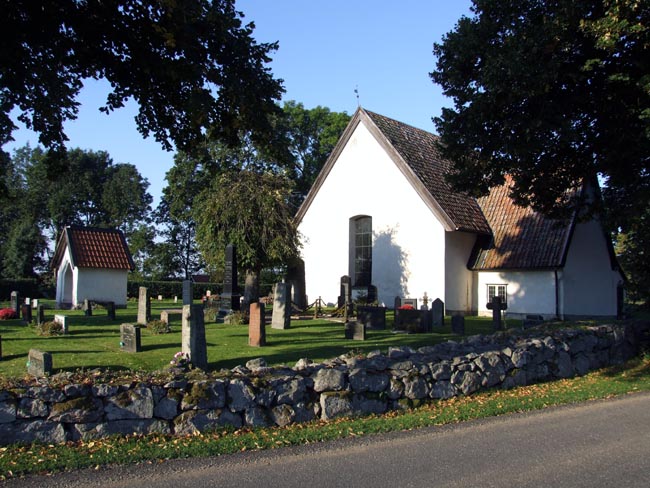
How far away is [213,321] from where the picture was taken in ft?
72.5

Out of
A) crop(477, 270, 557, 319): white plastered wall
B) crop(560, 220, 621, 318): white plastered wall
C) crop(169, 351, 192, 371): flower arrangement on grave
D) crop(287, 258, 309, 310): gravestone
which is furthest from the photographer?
crop(287, 258, 309, 310): gravestone

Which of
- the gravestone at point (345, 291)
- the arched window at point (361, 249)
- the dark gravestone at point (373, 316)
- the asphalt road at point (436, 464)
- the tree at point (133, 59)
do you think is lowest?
the asphalt road at point (436, 464)

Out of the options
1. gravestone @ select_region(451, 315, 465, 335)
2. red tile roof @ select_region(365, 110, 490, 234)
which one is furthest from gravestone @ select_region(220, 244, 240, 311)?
red tile roof @ select_region(365, 110, 490, 234)

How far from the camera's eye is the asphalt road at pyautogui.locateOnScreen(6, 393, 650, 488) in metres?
6.38

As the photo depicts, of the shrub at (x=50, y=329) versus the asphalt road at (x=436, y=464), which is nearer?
the asphalt road at (x=436, y=464)

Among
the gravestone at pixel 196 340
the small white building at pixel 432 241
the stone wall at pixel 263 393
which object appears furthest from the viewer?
the small white building at pixel 432 241

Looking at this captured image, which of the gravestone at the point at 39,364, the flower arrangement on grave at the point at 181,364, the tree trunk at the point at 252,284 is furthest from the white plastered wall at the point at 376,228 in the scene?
the gravestone at the point at 39,364

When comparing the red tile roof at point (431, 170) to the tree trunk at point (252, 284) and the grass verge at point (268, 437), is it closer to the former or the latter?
the tree trunk at point (252, 284)

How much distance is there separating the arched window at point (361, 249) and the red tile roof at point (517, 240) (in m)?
5.38

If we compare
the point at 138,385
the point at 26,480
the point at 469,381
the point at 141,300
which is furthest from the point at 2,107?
the point at 141,300

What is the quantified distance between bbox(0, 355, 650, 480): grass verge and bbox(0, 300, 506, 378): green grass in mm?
3535

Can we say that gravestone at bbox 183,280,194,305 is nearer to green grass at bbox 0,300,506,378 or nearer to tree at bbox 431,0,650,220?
green grass at bbox 0,300,506,378

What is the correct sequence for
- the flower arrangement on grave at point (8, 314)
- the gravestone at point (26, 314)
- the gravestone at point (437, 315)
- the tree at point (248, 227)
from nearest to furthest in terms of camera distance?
the gravestone at point (437, 315) → the gravestone at point (26, 314) → the flower arrangement on grave at point (8, 314) → the tree at point (248, 227)

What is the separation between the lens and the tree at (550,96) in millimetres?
13719
